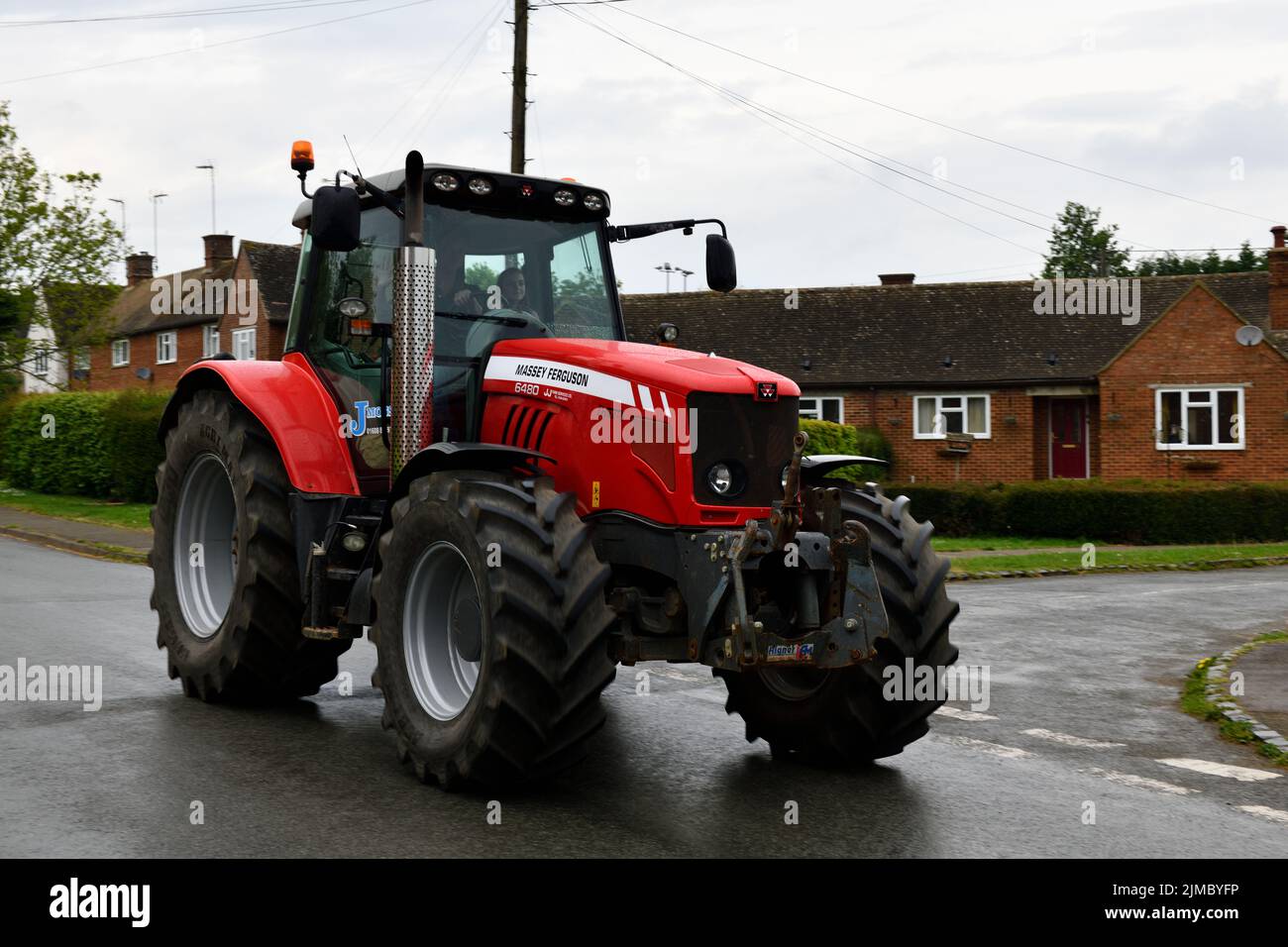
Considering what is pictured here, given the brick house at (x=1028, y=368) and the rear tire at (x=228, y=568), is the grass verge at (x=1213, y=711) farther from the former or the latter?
the brick house at (x=1028, y=368)

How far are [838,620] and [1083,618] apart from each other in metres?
8.90

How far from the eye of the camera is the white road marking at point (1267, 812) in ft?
21.0

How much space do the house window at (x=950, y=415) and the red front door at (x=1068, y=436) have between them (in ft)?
6.01

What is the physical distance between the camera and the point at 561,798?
6449 millimetres

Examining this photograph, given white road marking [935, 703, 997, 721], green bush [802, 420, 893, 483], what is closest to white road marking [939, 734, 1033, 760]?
white road marking [935, 703, 997, 721]

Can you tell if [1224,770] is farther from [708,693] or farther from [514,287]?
[514,287]

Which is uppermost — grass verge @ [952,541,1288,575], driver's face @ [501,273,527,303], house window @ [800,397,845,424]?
house window @ [800,397,845,424]

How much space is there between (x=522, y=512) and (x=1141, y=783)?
347 centimetres

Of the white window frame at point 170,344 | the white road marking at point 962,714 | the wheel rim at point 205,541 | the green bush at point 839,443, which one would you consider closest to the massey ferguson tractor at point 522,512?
the wheel rim at point 205,541

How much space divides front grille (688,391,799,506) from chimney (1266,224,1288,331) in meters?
33.9

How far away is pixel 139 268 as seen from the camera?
66750 millimetres

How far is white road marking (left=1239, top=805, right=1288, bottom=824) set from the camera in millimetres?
6395

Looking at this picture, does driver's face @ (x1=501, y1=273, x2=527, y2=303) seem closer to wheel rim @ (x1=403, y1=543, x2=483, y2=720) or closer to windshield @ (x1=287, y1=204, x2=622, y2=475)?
windshield @ (x1=287, y1=204, x2=622, y2=475)
